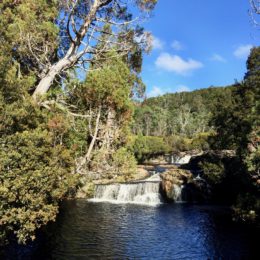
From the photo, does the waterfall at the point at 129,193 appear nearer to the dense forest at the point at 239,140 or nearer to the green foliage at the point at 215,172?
the dense forest at the point at 239,140

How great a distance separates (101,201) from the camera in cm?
3903

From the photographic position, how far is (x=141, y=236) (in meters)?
25.1

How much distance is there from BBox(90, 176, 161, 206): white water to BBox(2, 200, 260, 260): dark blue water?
5688 mm

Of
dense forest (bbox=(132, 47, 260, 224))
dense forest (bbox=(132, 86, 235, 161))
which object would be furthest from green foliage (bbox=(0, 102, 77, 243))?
dense forest (bbox=(132, 86, 235, 161))

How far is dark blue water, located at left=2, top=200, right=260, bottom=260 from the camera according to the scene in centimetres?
2181

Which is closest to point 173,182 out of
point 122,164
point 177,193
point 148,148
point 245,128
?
point 177,193

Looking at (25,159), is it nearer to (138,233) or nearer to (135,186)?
(138,233)

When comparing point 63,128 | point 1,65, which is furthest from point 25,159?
point 1,65

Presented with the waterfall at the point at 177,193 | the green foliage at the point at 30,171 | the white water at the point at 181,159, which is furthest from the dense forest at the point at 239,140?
the white water at the point at 181,159

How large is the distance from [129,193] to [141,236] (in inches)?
627

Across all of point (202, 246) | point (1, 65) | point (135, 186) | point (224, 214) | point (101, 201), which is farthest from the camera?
point (135, 186)

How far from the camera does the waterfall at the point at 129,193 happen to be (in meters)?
40.1

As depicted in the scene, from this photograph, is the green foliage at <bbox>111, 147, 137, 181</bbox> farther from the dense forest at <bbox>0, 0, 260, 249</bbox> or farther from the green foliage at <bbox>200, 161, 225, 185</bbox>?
the green foliage at <bbox>200, 161, 225, 185</bbox>

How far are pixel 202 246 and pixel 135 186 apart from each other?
60.5ft
